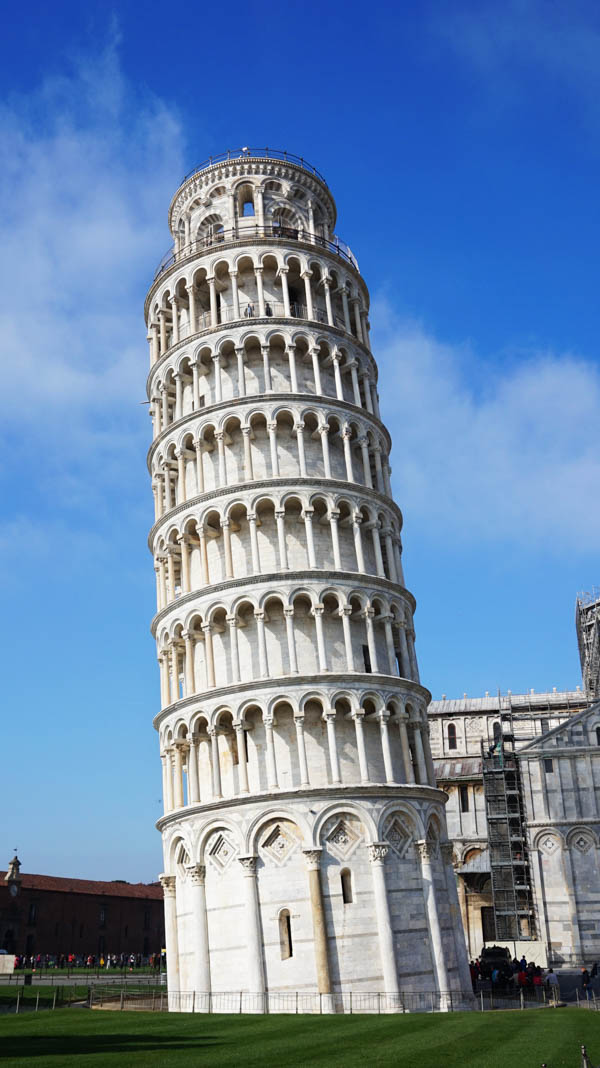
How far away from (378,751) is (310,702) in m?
3.48

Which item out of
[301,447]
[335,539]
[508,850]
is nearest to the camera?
[335,539]

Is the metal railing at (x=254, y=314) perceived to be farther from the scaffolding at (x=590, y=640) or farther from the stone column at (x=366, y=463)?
the scaffolding at (x=590, y=640)

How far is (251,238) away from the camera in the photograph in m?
44.3

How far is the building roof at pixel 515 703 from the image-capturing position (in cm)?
8146

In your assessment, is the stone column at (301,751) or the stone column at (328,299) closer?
the stone column at (301,751)

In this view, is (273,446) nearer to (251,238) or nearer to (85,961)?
(251,238)

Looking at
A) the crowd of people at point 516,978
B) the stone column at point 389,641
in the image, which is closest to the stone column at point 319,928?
the stone column at point 389,641

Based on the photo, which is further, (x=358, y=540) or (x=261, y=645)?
(x=358, y=540)

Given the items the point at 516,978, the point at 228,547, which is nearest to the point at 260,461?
the point at 228,547

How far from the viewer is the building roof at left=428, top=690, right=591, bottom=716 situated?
8146 cm

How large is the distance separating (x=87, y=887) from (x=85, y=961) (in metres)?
9.49

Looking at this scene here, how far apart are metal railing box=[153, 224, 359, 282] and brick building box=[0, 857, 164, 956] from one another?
5332cm

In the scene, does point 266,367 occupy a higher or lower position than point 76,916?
higher

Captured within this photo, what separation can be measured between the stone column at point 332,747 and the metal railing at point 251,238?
2291cm
